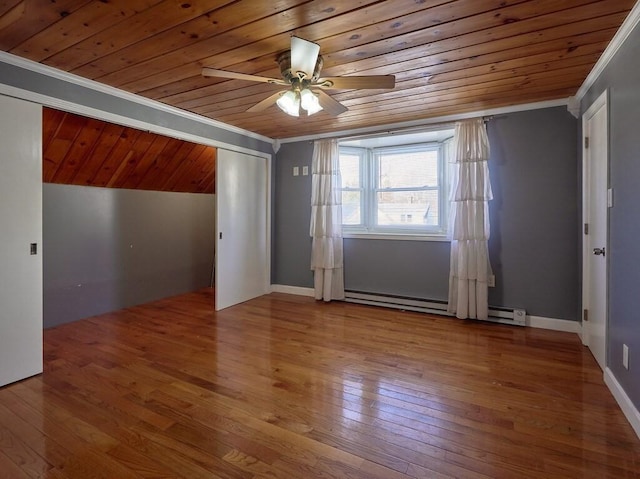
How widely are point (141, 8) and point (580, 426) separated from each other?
128 inches

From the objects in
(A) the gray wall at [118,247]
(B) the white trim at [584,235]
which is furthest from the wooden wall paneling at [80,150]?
(B) the white trim at [584,235]

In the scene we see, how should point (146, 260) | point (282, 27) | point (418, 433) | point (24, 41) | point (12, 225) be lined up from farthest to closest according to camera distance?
1. point (146, 260)
2. point (12, 225)
3. point (24, 41)
4. point (282, 27)
5. point (418, 433)

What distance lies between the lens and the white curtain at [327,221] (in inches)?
172

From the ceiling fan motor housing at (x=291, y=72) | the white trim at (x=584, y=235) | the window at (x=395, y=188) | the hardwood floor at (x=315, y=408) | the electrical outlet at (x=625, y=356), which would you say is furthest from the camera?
the window at (x=395, y=188)

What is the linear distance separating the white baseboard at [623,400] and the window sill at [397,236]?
1844mm

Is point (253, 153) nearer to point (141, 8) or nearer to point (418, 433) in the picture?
point (141, 8)

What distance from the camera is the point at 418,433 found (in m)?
1.80

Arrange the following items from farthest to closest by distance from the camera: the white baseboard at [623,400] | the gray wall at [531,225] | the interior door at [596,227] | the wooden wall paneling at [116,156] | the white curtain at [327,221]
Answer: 1. the white curtain at [327,221]
2. the wooden wall paneling at [116,156]
3. the gray wall at [531,225]
4. the interior door at [596,227]
5. the white baseboard at [623,400]

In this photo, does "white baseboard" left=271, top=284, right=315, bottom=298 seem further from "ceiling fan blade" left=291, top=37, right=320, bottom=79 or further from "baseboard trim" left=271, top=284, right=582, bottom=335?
"ceiling fan blade" left=291, top=37, right=320, bottom=79

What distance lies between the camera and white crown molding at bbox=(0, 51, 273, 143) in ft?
7.66

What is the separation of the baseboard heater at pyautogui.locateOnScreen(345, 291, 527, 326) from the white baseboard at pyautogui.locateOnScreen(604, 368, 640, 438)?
120 centimetres

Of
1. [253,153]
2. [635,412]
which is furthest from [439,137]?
[635,412]

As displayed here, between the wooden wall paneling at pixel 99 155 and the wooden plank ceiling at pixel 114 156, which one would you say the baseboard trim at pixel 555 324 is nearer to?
the wooden plank ceiling at pixel 114 156

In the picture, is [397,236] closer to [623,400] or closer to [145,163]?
[623,400]
